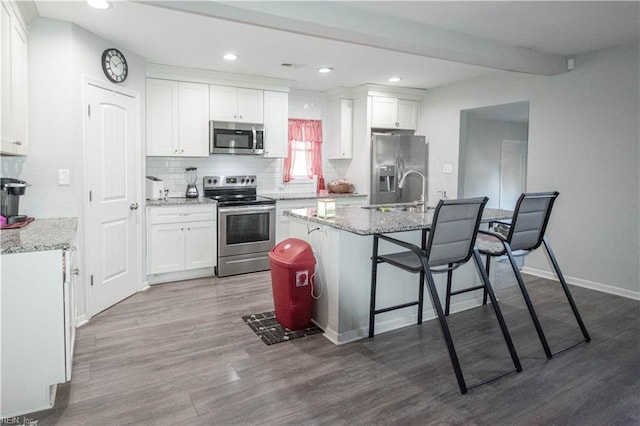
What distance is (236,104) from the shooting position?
5086 millimetres

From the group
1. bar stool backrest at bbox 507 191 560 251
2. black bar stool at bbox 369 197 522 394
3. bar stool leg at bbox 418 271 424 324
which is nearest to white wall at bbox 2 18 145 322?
black bar stool at bbox 369 197 522 394

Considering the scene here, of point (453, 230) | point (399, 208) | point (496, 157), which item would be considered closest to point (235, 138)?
point (399, 208)

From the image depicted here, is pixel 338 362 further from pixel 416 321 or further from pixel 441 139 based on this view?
pixel 441 139

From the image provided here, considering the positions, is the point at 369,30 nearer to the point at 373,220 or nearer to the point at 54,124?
the point at 373,220

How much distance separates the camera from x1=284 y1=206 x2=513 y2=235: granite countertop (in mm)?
2727

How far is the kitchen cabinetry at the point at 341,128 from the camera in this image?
19.7 ft

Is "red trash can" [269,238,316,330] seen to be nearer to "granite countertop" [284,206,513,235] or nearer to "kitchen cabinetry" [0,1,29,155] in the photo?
"granite countertop" [284,206,513,235]

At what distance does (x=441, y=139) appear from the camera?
19.3 feet

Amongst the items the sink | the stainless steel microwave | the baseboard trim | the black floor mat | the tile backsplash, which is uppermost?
the stainless steel microwave

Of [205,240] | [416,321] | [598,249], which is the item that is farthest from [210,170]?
[598,249]

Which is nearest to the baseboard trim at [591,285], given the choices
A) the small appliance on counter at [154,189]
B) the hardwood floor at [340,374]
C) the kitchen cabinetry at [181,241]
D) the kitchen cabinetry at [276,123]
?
the hardwood floor at [340,374]

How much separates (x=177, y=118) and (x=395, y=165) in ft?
9.69

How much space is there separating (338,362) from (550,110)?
3.77 meters

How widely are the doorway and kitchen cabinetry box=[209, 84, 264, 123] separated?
3766 millimetres
